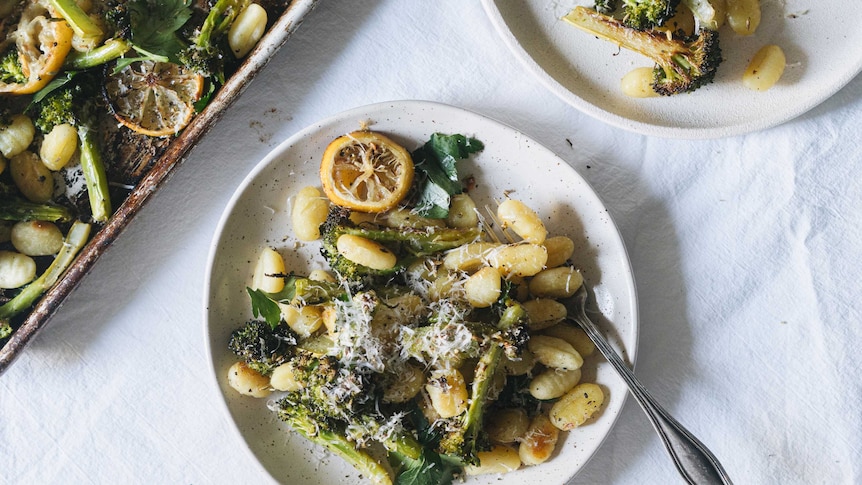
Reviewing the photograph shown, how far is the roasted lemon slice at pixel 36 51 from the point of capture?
1.86 m

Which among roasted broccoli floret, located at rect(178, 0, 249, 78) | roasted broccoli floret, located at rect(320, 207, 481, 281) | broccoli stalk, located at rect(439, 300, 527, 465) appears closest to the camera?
broccoli stalk, located at rect(439, 300, 527, 465)

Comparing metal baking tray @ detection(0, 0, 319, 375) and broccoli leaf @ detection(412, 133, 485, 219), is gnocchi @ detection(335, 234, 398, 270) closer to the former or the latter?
broccoli leaf @ detection(412, 133, 485, 219)

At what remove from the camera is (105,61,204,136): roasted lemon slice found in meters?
1.88

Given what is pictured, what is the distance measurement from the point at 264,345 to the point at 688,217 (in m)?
1.16

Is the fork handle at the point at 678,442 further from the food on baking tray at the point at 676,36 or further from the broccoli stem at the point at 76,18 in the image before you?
the broccoli stem at the point at 76,18

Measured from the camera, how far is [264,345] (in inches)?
70.3

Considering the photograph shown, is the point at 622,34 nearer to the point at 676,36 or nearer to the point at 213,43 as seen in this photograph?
the point at 676,36

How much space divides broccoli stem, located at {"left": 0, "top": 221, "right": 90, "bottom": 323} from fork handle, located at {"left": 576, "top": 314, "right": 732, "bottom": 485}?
1.38 metres

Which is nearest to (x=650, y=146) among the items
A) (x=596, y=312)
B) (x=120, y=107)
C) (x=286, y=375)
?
(x=596, y=312)

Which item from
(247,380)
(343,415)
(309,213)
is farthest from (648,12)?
(247,380)

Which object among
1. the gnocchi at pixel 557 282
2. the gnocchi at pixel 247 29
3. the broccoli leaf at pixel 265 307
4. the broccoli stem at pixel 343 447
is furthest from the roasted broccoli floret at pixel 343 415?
the gnocchi at pixel 247 29

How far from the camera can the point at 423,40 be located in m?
1.95

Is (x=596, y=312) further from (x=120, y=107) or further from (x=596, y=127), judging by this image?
(x=120, y=107)

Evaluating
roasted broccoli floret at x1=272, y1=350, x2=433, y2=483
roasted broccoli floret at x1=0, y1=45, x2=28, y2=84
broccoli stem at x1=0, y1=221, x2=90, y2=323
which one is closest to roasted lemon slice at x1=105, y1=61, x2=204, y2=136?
roasted broccoli floret at x1=0, y1=45, x2=28, y2=84
